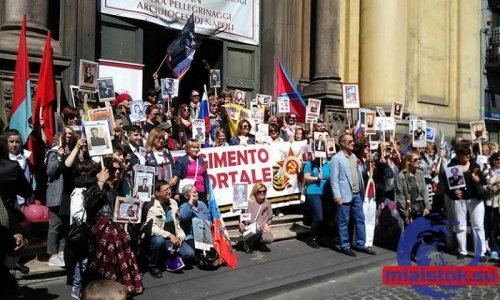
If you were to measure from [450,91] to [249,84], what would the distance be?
24.5ft

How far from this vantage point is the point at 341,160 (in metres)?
8.29

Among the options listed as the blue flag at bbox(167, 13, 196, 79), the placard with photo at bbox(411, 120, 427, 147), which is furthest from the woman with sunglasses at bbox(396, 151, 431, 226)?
the blue flag at bbox(167, 13, 196, 79)

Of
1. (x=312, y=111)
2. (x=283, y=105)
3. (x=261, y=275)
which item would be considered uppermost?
(x=283, y=105)

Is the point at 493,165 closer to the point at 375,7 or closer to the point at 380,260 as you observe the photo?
the point at 380,260

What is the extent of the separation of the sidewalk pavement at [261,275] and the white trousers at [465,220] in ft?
3.63

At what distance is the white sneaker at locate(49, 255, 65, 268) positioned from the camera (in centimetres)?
624

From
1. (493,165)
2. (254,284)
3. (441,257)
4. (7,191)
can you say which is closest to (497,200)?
(493,165)

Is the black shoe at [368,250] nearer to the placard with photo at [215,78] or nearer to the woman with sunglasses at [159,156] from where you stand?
the woman with sunglasses at [159,156]

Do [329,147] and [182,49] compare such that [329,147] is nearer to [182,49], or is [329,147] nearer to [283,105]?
[283,105]

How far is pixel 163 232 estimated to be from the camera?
659 centimetres

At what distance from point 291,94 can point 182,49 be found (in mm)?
2664

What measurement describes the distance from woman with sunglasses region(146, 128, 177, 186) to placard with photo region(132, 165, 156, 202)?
841 millimetres

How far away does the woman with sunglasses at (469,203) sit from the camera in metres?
8.31

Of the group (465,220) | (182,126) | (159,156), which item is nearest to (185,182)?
(159,156)
